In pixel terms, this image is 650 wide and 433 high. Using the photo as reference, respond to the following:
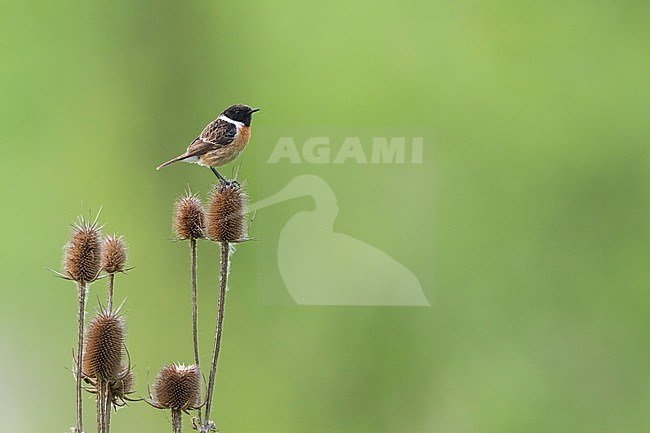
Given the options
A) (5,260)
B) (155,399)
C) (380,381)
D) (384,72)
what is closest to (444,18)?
(384,72)

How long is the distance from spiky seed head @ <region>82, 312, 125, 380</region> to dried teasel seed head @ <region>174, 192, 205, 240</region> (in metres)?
0.15

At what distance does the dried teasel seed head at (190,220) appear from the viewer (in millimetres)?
1006

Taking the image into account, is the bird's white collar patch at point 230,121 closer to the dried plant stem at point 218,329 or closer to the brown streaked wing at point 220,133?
the brown streaked wing at point 220,133

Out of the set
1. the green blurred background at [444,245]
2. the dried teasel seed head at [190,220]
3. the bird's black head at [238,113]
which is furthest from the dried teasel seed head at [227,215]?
the green blurred background at [444,245]

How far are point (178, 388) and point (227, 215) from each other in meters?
0.23

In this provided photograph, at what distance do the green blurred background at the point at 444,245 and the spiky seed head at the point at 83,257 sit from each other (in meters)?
2.11

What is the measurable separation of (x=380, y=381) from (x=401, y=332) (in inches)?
8.4

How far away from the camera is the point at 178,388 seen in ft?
3.15

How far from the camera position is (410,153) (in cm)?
304

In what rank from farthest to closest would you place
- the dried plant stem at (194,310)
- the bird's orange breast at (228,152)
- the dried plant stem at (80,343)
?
A: the bird's orange breast at (228,152) < the dried plant stem at (194,310) < the dried plant stem at (80,343)

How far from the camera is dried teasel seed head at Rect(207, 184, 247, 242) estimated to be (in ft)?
3.20

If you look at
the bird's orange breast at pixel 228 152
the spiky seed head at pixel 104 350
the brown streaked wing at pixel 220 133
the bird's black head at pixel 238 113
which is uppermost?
the bird's black head at pixel 238 113

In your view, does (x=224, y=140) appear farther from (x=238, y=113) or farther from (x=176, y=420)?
(x=176, y=420)

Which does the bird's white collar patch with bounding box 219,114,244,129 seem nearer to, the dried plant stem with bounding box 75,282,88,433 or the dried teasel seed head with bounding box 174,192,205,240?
the dried teasel seed head with bounding box 174,192,205,240
